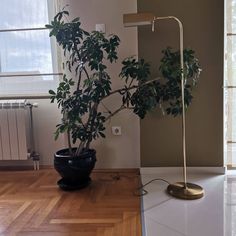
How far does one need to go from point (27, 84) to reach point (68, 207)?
1.49 meters

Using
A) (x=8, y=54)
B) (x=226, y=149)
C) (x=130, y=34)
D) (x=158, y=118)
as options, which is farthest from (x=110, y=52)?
(x=226, y=149)

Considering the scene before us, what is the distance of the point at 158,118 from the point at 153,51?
0.63 m

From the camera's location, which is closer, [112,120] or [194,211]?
[194,211]

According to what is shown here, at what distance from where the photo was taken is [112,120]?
9.82 feet

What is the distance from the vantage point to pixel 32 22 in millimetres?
3057

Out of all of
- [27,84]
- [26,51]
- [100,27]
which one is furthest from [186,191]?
[26,51]

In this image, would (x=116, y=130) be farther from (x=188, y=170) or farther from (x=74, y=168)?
(x=188, y=170)

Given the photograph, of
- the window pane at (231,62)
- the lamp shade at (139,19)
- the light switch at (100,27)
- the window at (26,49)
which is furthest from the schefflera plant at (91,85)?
the window at (26,49)

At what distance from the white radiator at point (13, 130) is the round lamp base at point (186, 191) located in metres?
1.54

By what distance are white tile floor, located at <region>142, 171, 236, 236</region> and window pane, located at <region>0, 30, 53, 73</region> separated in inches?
65.6

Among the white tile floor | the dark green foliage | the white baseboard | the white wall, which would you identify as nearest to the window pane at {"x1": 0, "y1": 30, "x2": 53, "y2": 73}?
the white wall

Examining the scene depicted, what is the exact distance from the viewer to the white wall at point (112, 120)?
285 centimetres

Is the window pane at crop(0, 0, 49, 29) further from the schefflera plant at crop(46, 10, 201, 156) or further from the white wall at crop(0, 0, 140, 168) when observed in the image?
the schefflera plant at crop(46, 10, 201, 156)

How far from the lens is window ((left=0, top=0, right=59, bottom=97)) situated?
3.04 m
